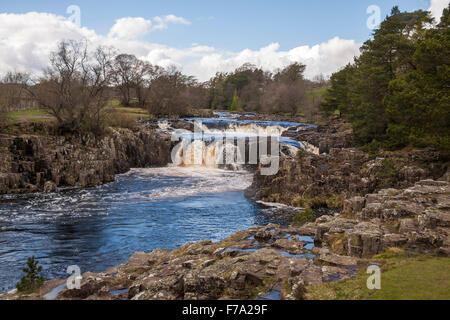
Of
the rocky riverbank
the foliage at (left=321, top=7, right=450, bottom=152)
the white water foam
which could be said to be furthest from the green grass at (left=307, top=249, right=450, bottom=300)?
the white water foam

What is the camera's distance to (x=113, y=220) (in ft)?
63.7

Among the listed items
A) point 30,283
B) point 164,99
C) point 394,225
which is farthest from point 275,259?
point 164,99

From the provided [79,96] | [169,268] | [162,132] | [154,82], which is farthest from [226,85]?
[169,268]

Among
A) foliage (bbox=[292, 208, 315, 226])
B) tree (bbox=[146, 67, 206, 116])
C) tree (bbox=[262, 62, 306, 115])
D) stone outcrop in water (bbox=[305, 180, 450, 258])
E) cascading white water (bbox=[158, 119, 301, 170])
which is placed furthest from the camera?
tree (bbox=[262, 62, 306, 115])

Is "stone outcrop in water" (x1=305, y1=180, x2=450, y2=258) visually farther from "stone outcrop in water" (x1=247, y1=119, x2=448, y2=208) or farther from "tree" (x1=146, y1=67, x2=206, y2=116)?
"tree" (x1=146, y1=67, x2=206, y2=116)

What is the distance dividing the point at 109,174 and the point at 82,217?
1116 cm

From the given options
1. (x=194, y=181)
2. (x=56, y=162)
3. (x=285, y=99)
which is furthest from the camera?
(x=285, y=99)

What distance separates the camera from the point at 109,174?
30641 mm

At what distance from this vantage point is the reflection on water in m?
14.2

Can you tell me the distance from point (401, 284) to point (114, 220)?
15665 millimetres

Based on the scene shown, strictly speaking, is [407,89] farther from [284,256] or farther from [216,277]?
[216,277]

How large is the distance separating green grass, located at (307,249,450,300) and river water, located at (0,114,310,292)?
8694 millimetres


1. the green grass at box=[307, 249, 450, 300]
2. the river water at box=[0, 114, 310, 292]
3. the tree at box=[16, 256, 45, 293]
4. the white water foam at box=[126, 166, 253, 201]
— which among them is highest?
the green grass at box=[307, 249, 450, 300]

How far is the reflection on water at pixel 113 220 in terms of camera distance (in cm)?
1423
